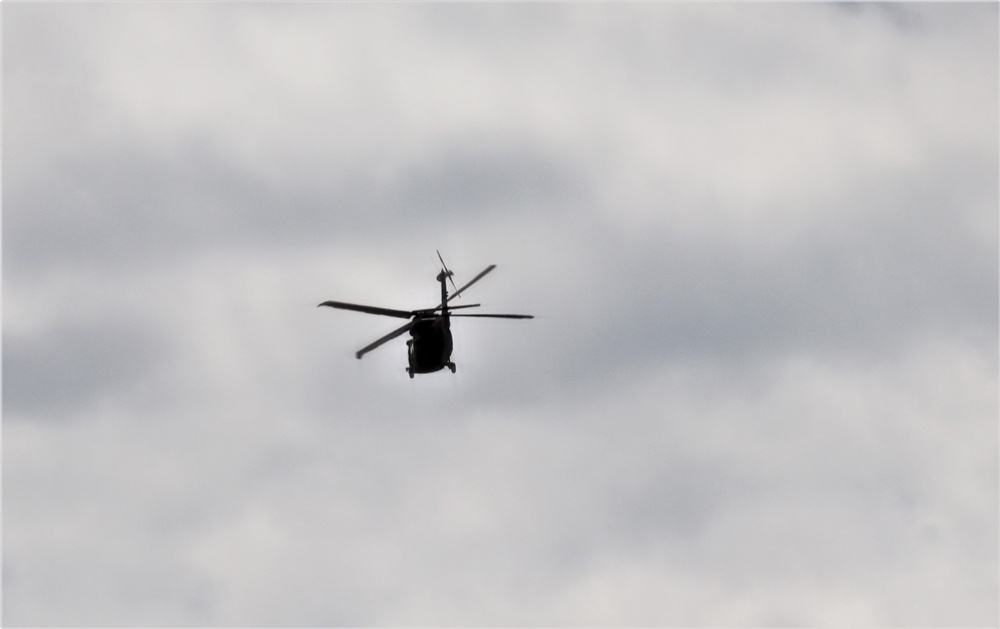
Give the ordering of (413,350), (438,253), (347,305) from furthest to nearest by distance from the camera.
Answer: (438,253), (413,350), (347,305)

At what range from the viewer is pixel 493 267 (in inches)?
3905

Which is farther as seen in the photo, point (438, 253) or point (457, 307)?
point (438, 253)

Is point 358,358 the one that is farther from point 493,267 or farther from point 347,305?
point 493,267

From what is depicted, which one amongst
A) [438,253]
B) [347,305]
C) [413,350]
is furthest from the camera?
[438,253]

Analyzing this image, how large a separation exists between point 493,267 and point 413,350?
962 cm

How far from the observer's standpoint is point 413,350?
99.1 meters

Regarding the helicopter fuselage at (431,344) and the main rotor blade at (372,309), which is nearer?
the main rotor blade at (372,309)

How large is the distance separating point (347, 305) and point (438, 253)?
16116 mm

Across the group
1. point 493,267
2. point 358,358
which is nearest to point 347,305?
point 358,358

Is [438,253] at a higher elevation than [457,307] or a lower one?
higher

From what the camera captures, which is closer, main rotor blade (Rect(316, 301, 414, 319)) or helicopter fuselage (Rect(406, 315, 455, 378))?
main rotor blade (Rect(316, 301, 414, 319))

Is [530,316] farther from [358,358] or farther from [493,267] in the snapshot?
[358,358]

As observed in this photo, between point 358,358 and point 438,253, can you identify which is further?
point 438,253

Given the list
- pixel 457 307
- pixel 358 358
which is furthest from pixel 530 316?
pixel 358 358
